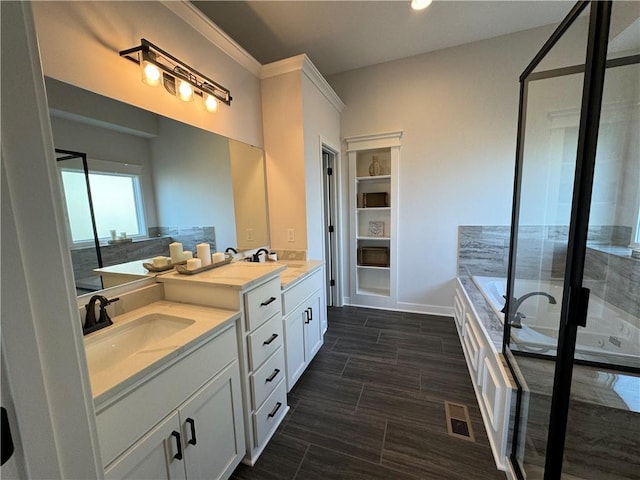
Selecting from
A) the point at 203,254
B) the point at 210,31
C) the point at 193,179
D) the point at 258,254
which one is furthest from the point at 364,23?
the point at 203,254

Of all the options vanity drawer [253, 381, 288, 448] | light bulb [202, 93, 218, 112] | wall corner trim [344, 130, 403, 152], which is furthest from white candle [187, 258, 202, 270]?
wall corner trim [344, 130, 403, 152]

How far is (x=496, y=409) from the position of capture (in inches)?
59.4

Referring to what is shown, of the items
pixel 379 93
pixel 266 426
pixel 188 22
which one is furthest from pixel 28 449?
pixel 379 93

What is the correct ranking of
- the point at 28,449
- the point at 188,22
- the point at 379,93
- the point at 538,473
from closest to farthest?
the point at 28,449
the point at 538,473
the point at 188,22
the point at 379,93

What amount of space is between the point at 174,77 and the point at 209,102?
0.29 m

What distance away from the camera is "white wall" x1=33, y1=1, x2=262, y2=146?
1166 mm

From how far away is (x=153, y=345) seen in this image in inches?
41.8

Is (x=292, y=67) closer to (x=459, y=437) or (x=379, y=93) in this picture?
(x=379, y=93)

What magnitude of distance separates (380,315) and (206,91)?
304cm

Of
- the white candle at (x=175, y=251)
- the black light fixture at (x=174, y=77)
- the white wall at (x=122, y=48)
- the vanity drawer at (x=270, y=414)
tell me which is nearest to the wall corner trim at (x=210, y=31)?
the white wall at (x=122, y=48)

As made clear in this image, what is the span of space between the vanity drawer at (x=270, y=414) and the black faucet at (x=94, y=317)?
0.94m

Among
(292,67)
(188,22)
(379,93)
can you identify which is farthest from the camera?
(379,93)

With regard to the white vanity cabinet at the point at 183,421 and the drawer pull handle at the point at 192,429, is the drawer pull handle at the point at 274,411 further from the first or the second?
the drawer pull handle at the point at 192,429

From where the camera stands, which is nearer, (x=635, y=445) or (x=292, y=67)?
(x=635, y=445)
